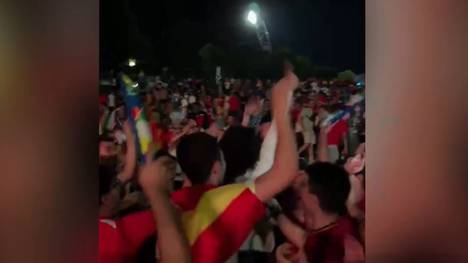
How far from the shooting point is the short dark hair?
118 cm

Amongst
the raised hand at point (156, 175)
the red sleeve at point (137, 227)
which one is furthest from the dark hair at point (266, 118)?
the red sleeve at point (137, 227)

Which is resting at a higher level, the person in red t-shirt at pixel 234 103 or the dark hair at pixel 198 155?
the person in red t-shirt at pixel 234 103

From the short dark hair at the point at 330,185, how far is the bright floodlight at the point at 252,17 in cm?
33

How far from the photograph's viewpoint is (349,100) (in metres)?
1.18

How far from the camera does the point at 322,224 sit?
1191 mm

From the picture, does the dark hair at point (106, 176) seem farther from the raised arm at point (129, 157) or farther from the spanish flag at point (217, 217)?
the spanish flag at point (217, 217)

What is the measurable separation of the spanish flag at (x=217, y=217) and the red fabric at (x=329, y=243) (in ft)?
0.42

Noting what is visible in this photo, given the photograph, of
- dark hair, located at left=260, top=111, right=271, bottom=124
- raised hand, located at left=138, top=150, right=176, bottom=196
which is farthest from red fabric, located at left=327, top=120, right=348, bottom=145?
raised hand, located at left=138, top=150, right=176, bottom=196

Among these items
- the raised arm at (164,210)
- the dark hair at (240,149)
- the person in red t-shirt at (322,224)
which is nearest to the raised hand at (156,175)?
the raised arm at (164,210)

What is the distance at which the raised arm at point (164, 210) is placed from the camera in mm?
1223

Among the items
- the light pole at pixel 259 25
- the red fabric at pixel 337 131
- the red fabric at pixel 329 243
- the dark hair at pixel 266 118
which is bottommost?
the red fabric at pixel 329 243
